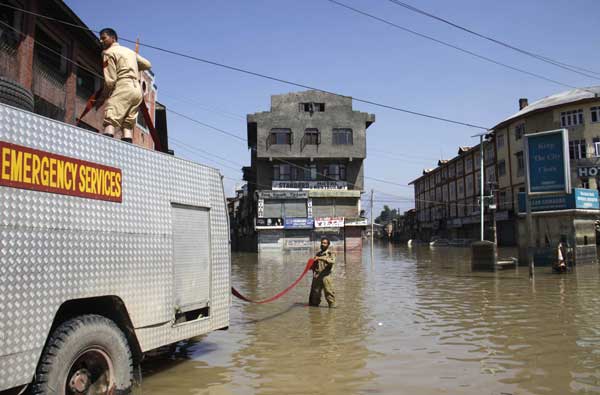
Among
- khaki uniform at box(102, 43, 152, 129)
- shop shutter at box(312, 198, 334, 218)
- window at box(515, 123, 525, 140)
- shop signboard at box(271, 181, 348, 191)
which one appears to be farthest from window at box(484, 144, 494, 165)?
khaki uniform at box(102, 43, 152, 129)

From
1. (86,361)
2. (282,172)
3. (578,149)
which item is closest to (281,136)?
(282,172)

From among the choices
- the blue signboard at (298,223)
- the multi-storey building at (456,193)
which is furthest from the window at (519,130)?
the blue signboard at (298,223)

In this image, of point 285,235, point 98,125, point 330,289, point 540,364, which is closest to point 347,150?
point 285,235

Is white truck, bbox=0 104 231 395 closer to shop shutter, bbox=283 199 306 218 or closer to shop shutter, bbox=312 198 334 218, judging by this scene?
shop shutter, bbox=283 199 306 218

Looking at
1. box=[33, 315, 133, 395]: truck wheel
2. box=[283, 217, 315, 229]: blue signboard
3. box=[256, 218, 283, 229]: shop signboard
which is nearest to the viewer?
box=[33, 315, 133, 395]: truck wheel

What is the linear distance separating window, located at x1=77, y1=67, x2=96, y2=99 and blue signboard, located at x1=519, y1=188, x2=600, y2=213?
70.1ft

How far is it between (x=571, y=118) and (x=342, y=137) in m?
22.6

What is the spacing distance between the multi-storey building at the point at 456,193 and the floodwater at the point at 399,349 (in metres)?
44.8

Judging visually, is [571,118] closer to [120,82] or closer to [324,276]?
[324,276]

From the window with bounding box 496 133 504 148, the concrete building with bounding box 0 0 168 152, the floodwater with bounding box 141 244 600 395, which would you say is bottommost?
the floodwater with bounding box 141 244 600 395

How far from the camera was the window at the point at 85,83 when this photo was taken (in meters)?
19.7

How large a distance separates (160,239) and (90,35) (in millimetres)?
16114

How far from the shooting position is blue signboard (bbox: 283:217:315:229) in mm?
50469

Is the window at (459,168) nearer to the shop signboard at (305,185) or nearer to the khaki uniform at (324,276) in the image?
the shop signboard at (305,185)
